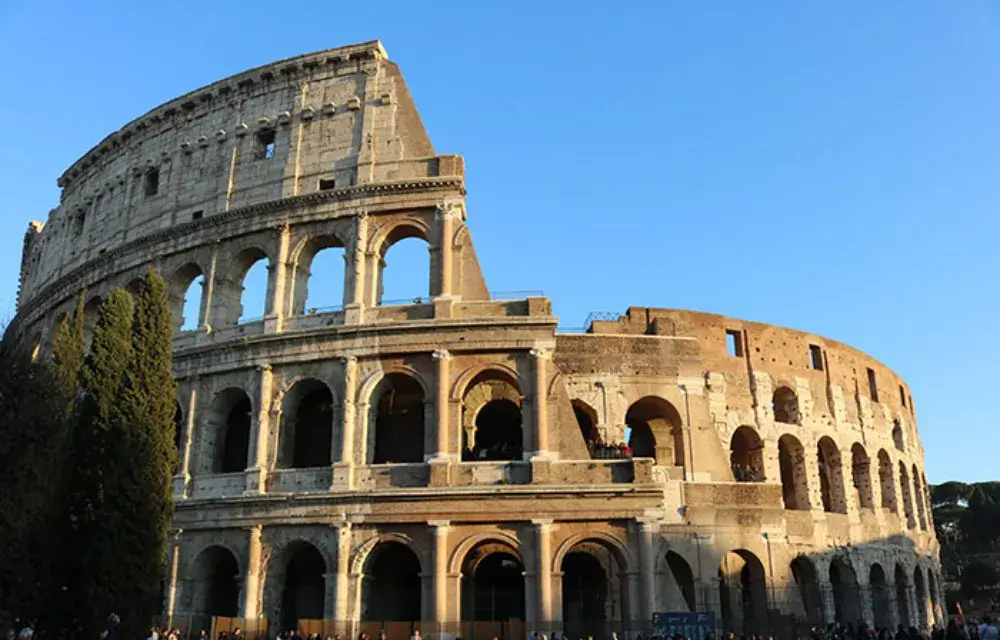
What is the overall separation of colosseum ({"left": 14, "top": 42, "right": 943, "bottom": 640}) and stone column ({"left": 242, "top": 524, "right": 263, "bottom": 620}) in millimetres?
70

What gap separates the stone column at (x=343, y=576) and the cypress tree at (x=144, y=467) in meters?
4.53

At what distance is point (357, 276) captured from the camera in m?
21.6

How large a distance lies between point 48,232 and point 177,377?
41.1 ft

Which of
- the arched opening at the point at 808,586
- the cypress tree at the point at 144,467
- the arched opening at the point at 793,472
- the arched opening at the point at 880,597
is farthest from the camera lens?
the arched opening at the point at 880,597

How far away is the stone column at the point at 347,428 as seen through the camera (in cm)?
1991

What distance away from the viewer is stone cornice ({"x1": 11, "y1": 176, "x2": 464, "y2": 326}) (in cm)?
2183

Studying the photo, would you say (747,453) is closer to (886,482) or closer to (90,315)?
(886,482)

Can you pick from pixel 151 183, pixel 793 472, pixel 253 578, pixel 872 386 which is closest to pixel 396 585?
pixel 253 578

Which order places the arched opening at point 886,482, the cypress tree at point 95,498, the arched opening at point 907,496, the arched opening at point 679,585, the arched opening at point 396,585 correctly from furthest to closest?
the arched opening at point 907,496, the arched opening at point 886,482, the arched opening at point 396,585, the arched opening at point 679,585, the cypress tree at point 95,498

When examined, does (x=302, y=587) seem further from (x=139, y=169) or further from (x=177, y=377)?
(x=139, y=169)

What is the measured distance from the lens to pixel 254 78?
24.8 metres

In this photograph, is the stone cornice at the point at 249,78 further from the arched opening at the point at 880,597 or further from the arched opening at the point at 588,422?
the arched opening at the point at 880,597

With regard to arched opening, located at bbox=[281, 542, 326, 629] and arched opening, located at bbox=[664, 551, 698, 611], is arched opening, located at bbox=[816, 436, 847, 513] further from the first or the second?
arched opening, located at bbox=[281, 542, 326, 629]

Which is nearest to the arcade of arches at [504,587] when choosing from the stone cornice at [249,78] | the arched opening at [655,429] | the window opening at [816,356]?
the arched opening at [655,429]
